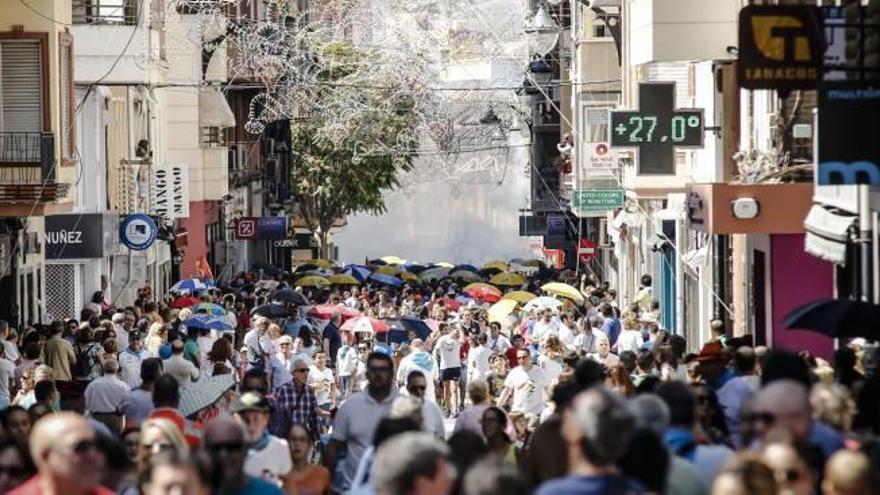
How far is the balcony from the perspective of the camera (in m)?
31.6

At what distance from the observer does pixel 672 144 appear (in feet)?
108

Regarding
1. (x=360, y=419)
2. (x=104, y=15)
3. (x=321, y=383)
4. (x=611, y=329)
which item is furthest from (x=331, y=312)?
(x=360, y=419)

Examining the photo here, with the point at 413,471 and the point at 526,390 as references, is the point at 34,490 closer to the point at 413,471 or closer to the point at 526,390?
the point at 413,471

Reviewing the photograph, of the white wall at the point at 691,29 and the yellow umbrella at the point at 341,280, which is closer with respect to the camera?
the white wall at the point at 691,29

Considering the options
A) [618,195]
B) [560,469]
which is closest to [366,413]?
[560,469]

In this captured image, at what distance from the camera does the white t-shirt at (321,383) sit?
2602cm

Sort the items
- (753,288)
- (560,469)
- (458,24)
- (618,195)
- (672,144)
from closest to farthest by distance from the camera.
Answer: (560,469), (753,288), (672,144), (618,195), (458,24)

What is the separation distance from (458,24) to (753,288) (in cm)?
6017

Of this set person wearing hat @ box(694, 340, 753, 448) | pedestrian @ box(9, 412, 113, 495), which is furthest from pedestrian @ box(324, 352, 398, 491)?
pedestrian @ box(9, 412, 113, 495)

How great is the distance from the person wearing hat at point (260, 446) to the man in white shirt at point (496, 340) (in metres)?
17.6

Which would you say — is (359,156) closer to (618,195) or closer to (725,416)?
(618,195)

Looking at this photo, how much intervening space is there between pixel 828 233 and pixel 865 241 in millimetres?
1091

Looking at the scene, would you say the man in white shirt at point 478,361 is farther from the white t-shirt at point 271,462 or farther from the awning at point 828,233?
the white t-shirt at point 271,462

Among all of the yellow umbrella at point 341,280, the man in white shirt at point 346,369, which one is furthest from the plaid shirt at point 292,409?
the yellow umbrella at point 341,280
